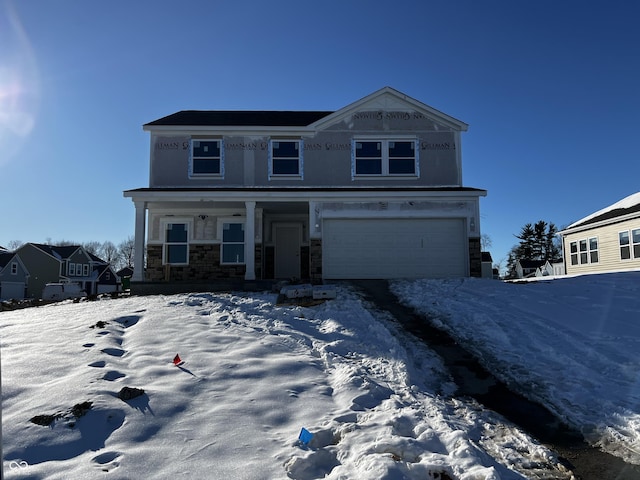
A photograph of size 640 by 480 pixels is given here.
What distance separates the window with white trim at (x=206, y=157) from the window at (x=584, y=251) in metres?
17.5

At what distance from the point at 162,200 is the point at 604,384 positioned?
41.7 ft

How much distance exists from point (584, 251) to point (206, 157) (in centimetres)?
1844

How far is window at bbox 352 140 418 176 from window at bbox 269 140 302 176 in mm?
1987

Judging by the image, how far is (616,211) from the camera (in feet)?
66.8

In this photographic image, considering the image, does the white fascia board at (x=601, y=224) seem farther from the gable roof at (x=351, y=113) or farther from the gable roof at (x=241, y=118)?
the gable roof at (x=241, y=118)

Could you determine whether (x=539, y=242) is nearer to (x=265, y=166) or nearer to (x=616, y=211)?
(x=616, y=211)

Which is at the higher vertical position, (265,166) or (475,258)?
(265,166)

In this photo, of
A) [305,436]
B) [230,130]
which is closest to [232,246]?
[230,130]

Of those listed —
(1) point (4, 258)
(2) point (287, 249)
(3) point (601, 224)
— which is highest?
(3) point (601, 224)

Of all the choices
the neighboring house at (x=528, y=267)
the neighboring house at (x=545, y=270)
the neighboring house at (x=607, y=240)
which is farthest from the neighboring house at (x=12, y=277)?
the neighboring house at (x=528, y=267)

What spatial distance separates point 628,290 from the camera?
10.3m

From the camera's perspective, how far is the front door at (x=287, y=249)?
16.9m

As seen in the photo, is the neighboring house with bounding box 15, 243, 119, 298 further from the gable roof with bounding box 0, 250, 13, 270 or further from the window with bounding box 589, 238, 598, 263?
the window with bounding box 589, 238, 598, 263

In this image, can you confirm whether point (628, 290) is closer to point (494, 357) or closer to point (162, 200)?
point (494, 357)
